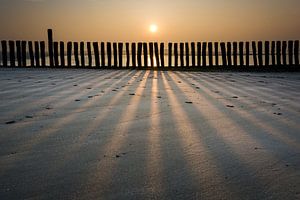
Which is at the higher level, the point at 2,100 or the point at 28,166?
the point at 2,100

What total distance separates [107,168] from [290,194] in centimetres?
94

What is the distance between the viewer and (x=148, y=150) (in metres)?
1.90

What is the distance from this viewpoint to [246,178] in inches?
57.9

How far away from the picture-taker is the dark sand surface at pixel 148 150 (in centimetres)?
136

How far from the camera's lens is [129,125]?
2523 millimetres

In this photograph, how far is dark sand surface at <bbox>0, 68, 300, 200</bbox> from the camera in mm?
1364

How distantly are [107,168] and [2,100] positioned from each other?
2.64 metres

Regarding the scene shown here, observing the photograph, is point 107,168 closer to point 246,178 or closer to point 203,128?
point 246,178

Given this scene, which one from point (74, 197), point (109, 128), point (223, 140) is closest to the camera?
point (74, 197)

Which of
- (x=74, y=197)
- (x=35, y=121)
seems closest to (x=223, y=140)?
(x=74, y=197)

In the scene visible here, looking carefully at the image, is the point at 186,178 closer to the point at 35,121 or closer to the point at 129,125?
the point at 129,125

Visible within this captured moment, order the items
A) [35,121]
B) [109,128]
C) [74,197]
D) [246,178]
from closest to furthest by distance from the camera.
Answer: [74,197]
[246,178]
[109,128]
[35,121]

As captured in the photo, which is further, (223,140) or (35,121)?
(35,121)

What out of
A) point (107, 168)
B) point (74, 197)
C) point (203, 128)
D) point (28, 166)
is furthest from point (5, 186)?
point (203, 128)
